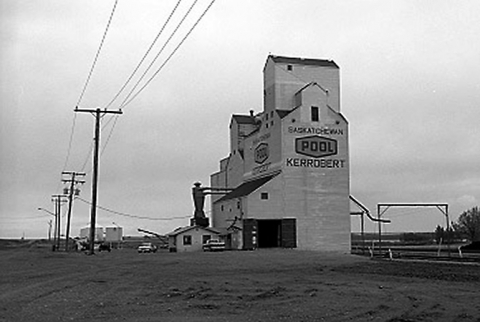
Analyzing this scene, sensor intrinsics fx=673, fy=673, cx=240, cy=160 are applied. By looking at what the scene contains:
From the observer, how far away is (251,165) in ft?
247

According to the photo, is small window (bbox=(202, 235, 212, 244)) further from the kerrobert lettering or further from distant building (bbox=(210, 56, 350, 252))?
the kerrobert lettering

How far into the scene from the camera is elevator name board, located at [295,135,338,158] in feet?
219

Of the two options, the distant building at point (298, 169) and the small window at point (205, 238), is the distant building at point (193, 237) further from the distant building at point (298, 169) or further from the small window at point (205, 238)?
the distant building at point (298, 169)

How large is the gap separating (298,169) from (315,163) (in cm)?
194

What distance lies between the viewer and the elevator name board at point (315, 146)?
219ft

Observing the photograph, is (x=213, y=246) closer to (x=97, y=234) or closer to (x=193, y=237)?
(x=193, y=237)

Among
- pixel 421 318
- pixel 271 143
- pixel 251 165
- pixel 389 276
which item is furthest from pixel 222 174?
pixel 421 318

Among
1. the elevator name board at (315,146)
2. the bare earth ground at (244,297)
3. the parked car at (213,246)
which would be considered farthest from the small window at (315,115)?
the bare earth ground at (244,297)

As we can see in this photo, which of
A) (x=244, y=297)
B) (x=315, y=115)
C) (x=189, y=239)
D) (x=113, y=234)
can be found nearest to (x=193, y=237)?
(x=189, y=239)

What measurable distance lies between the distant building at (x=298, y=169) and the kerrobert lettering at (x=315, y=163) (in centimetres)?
3

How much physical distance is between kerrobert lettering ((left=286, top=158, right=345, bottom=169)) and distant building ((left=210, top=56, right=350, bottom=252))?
0.10ft

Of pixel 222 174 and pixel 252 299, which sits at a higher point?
pixel 222 174

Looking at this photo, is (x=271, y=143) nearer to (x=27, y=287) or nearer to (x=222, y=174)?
(x=222, y=174)

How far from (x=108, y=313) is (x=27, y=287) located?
7904mm
